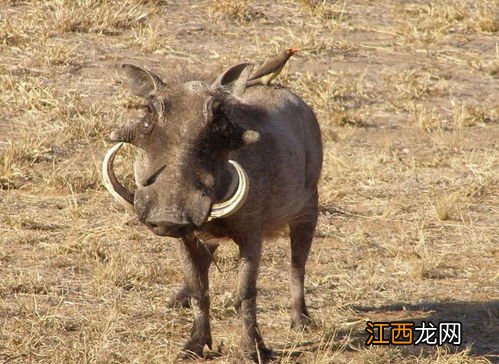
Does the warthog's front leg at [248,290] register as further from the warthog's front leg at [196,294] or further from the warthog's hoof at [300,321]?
the warthog's hoof at [300,321]

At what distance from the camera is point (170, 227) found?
237 inches

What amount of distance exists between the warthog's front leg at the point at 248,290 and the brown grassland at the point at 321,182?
12 cm

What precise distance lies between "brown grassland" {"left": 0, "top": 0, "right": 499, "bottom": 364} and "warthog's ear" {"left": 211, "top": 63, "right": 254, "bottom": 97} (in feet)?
4.34

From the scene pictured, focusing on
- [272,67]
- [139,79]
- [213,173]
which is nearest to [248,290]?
[213,173]

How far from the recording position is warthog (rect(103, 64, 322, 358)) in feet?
19.9

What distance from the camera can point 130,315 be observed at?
741 cm

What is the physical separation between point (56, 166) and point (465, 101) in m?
3.98

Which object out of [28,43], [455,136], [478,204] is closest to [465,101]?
[455,136]

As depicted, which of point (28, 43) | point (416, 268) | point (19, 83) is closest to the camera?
point (416, 268)

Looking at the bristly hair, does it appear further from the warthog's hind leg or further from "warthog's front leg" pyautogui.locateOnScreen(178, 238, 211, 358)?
the warthog's hind leg

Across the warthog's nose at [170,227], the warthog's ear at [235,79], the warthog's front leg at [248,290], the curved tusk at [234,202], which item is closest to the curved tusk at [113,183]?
the warthog's nose at [170,227]

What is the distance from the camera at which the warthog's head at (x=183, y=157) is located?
604cm

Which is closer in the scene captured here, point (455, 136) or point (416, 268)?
point (416, 268)

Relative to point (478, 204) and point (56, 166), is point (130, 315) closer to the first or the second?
point (56, 166)
